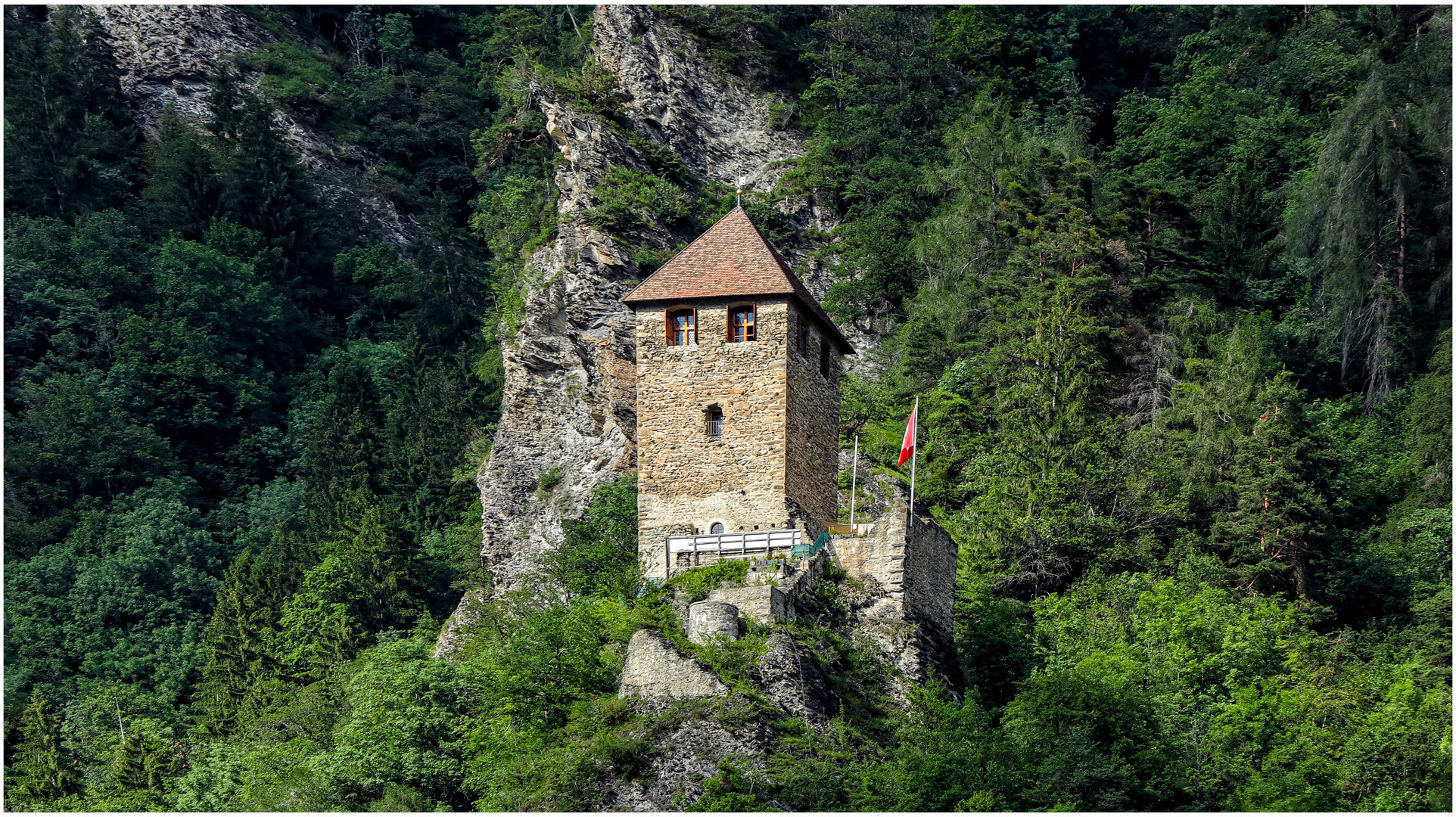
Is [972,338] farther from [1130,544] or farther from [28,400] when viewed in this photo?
[28,400]

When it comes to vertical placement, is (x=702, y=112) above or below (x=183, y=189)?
above

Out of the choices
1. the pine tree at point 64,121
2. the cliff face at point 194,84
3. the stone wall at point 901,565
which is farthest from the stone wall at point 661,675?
the cliff face at point 194,84

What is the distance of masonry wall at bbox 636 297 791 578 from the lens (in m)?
40.8

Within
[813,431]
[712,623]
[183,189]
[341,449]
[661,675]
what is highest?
[183,189]

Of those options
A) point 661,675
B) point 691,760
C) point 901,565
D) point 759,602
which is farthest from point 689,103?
point 691,760

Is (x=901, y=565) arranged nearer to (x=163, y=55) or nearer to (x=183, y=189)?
(x=183, y=189)

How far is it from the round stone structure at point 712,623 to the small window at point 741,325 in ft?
21.5

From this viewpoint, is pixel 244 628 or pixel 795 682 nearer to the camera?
pixel 795 682

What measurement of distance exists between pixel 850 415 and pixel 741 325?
39.7 ft

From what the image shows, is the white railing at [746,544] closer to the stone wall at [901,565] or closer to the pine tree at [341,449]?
the stone wall at [901,565]

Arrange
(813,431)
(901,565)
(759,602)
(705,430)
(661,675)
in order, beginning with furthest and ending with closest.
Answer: (813,431)
(705,430)
(901,565)
(759,602)
(661,675)

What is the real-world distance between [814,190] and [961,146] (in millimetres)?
5243

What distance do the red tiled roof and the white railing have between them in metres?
5.15

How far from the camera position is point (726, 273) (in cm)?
4256
